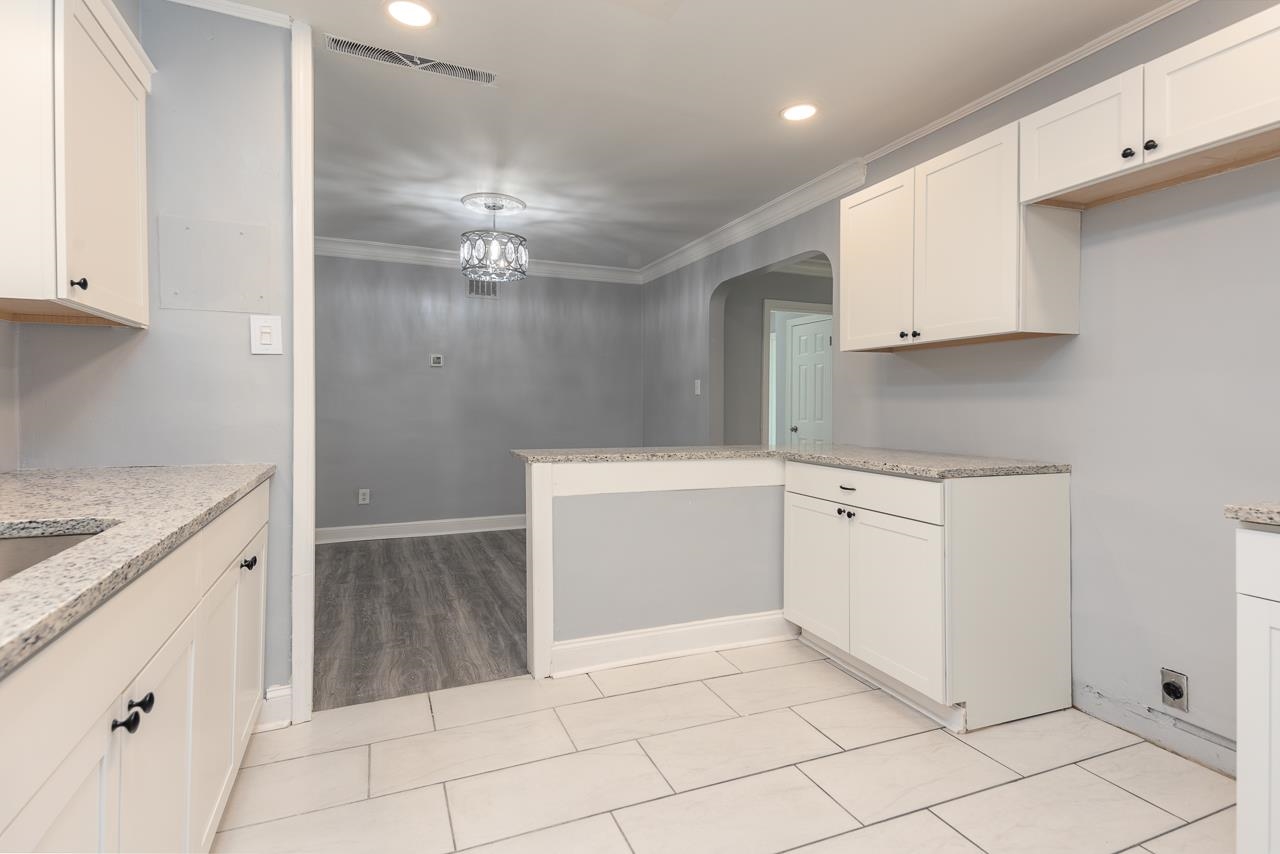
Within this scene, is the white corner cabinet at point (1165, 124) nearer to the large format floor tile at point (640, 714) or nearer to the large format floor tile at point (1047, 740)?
the large format floor tile at point (1047, 740)

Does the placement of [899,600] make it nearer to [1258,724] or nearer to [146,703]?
[1258,724]

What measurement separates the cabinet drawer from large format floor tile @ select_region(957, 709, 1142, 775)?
0.72 metres

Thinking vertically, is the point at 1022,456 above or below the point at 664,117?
below

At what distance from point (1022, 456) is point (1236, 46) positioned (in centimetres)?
138

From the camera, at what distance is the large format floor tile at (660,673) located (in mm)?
2523

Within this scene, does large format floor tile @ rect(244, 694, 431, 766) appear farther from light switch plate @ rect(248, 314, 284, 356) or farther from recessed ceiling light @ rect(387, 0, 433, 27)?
recessed ceiling light @ rect(387, 0, 433, 27)

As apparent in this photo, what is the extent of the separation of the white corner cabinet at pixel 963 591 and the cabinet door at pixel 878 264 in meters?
0.73

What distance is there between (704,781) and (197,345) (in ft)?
6.81

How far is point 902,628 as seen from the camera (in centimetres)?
228

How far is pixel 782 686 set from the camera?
2514 millimetres

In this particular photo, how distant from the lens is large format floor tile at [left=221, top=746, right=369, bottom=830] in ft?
5.61

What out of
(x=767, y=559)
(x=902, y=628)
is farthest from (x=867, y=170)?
(x=902, y=628)

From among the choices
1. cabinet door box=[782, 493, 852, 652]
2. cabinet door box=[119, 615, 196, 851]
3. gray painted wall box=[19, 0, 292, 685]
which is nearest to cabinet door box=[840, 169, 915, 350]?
A: cabinet door box=[782, 493, 852, 652]

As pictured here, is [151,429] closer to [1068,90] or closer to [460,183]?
[460,183]
